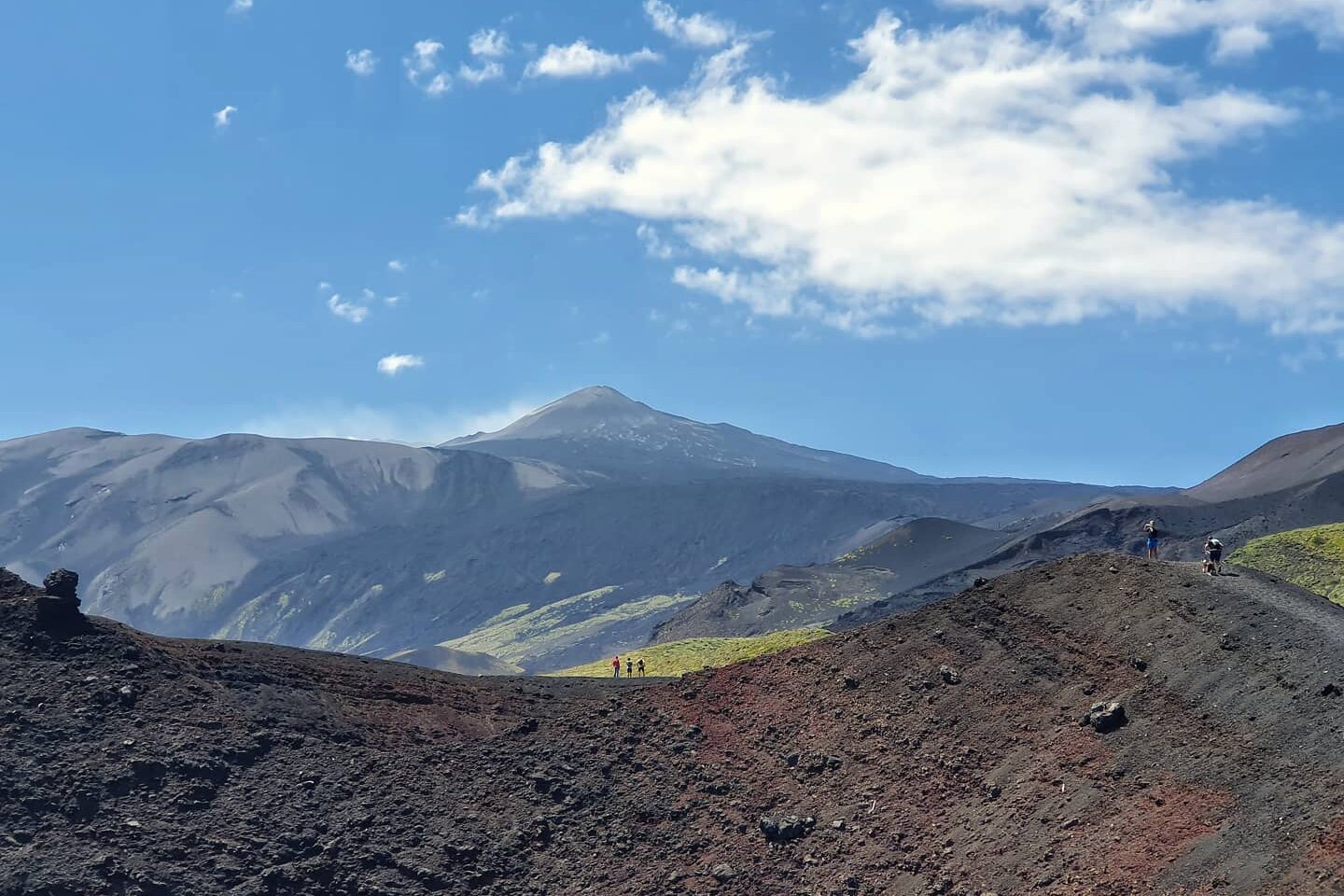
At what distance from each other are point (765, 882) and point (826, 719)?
491cm

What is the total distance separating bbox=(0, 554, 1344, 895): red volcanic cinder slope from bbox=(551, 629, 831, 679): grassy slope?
872 inches

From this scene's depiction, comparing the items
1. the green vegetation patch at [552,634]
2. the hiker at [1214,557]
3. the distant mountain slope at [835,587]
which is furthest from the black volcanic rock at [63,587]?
the green vegetation patch at [552,634]

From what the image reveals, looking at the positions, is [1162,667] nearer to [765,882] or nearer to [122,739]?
[765,882]

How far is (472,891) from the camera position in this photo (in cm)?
2742

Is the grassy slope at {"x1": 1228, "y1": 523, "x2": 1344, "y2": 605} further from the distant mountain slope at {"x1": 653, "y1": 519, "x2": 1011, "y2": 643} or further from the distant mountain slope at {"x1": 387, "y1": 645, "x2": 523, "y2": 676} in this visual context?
the distant mountain slope at {"x1": 387, "y1": 645, "x2": 523, "y2": 676}

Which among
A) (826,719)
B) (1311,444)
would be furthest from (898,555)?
(826,719)

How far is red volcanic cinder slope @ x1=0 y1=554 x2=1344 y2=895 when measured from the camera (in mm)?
24281

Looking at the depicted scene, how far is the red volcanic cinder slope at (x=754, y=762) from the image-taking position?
24281mm

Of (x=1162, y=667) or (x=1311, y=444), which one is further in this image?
(x=1311, y=444)

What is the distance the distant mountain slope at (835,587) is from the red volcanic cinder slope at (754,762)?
64.2m

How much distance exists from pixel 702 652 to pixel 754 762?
1391 inches

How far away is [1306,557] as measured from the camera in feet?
194

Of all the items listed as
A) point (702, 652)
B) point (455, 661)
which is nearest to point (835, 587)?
point (455, 661)

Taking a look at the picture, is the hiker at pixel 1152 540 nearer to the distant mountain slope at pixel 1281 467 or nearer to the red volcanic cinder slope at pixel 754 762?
the red volcanic cinder slope at pixel 754 762
